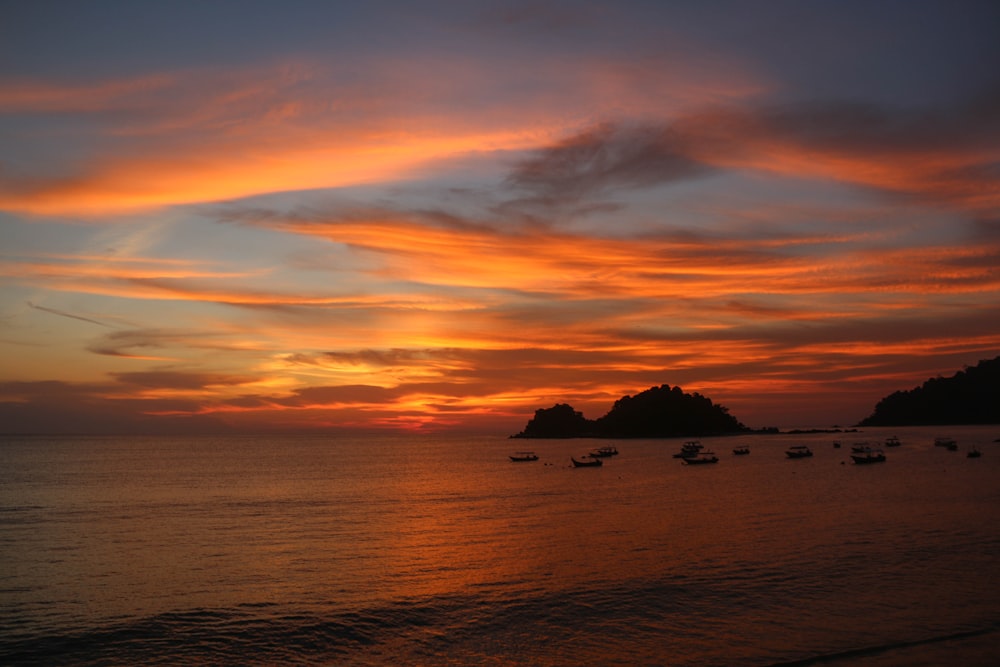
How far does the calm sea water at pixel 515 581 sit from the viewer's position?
1153 inches

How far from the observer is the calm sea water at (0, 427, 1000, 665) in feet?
96.1

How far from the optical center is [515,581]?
40344 millimetres

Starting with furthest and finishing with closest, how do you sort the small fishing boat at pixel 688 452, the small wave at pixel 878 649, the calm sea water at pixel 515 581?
the small fishing boat at pixel 688 452, the calm sea water at pixel 515 581, the small wave at pixel 878 649

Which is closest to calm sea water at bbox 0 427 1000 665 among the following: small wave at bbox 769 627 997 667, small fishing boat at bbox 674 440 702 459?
small wave at bbox 769 627 997 667

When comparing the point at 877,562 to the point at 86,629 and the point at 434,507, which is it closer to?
the point at 86,629

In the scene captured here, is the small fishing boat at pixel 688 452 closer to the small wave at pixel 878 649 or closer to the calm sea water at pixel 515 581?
the calm sea water at pixel 515 581

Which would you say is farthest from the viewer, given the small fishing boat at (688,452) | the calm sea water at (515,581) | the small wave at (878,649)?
the small fishing boat at (688,452)

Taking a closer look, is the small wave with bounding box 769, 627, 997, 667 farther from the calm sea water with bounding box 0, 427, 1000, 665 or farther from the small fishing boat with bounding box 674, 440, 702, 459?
the small fishing boat with bounding box 674, 440, 702, 459

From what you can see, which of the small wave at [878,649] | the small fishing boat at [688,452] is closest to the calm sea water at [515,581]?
the small wave at [878,649]

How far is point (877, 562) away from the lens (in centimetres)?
4212

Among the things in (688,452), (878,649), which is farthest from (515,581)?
(688,452)

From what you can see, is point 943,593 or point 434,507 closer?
point 943,593

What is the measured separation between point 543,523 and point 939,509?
36002 mm

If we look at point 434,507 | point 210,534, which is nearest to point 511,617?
point 210,534
